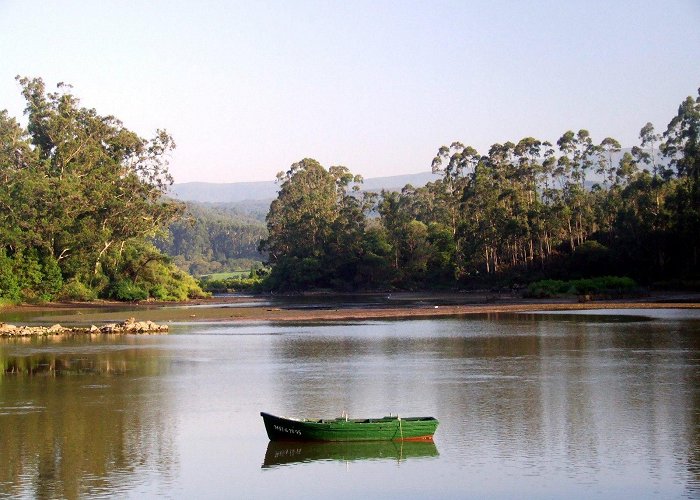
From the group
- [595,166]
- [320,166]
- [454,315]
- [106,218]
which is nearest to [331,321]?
[454,315]

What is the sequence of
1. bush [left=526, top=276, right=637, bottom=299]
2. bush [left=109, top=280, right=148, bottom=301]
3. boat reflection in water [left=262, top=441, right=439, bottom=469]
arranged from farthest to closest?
1. bush [left=109, top=280, right=148, bottom=301]
2. bush [left=526, top=276, right=637, bottom=299]
3. boat reflection in water [left=262, top=441, right=439, bottom=469]

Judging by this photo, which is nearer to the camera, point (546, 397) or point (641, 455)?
point (641, 455)

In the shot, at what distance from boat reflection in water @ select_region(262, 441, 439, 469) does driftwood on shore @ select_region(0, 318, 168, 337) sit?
34160 mm

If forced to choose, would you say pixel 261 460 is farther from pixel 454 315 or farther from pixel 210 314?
pixel 210 314

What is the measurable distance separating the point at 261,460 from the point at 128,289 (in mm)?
71170

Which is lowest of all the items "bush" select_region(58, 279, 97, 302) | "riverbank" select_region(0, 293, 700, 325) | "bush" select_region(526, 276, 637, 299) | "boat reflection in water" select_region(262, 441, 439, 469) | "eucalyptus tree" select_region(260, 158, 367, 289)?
"boat reflection in water" select_region(262, 441, 439, 469)

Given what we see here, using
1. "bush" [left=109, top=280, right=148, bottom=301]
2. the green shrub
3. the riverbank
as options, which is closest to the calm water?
the riverbank

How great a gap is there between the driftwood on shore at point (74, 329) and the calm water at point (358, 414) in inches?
217

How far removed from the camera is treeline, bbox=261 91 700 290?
286 ft

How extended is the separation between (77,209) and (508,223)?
43694 mm

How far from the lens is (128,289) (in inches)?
3533

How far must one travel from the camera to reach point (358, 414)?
2602 centimetres

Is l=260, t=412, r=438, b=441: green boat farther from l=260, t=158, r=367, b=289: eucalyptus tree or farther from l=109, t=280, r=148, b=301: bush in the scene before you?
l=260, t=158, r=367, b=289: eucalyptus tree

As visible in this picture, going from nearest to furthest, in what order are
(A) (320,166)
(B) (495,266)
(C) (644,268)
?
(C) (644,268) → (B) (495,266) → (A) (320,166)
